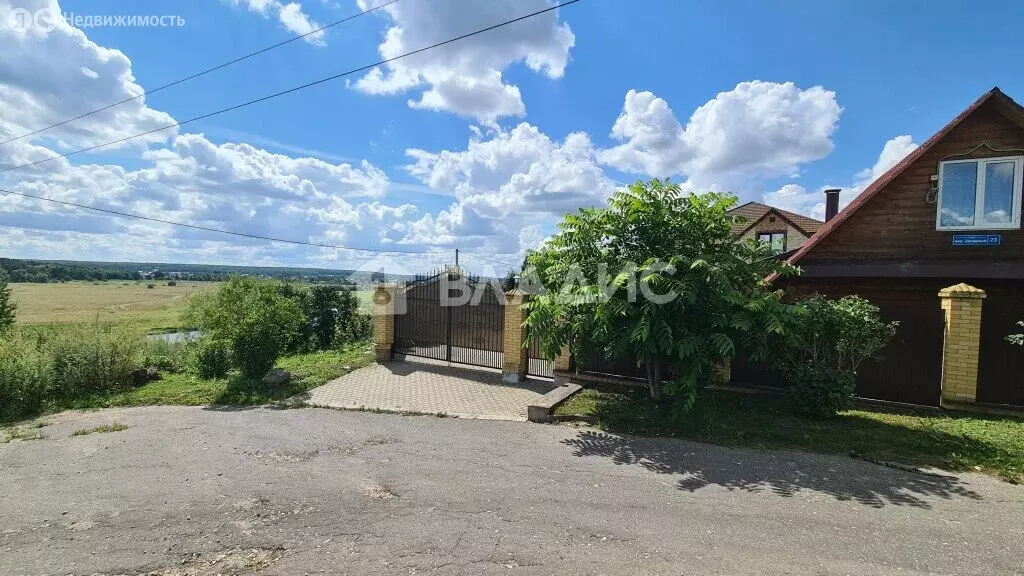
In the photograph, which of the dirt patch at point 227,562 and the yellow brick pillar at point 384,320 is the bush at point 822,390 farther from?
the yellow brick pillar at point 384,320

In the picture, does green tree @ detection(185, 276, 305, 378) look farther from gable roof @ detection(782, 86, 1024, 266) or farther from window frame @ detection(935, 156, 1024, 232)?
window frame @ detection(935, 156, 1024, 232)

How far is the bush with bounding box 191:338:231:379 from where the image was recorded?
11484 millimetres

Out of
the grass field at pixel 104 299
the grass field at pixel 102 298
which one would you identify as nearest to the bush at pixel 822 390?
the grass field at pixel 104 299

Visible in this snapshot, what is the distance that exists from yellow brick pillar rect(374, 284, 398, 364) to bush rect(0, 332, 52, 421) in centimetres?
643

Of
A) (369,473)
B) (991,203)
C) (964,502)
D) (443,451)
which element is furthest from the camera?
(991,203)

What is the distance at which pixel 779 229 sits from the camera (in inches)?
878

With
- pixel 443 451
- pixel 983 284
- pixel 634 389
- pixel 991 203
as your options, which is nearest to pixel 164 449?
pixel 443 451

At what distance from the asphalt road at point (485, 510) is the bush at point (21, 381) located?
9.99 feet

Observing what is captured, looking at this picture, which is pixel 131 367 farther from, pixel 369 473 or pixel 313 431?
pixel 369 473

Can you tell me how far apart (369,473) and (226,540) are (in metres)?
1.55

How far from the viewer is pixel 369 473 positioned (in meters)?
4.97

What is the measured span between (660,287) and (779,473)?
8.34 ft

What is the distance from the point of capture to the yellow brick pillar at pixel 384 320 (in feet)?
38.5

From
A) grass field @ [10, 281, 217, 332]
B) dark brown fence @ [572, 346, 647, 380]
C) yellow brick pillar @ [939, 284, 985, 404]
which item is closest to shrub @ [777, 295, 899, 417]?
yellow brick pillar @ [939, 284, 985, 404]
